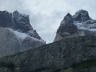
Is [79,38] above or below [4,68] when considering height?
above

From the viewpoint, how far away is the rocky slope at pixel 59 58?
138 metres

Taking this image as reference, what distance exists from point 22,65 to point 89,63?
34.9m

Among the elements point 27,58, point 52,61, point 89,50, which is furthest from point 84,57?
point 27,58

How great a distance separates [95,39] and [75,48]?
930 centimetres

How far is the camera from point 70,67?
13788cm

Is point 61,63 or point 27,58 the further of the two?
point 27,58

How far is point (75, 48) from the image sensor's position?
14412 cm

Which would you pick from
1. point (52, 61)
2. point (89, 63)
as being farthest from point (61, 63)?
point (89, 63)

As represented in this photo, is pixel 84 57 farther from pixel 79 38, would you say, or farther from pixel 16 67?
pixel 16 67

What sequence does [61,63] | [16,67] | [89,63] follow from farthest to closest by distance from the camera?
[16,67] < [61,63] < [89,63]

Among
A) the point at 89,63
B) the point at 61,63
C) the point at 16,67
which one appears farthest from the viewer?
the point at 16,67

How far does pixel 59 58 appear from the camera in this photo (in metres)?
145

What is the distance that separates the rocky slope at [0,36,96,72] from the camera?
454 feet

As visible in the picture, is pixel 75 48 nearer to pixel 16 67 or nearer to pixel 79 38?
pixel 79 38
